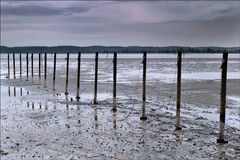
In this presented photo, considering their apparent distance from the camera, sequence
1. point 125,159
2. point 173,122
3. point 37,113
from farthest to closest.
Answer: point 37,113, point 173,122, point 125,159

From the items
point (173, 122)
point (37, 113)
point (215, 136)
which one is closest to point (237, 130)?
point (215, 136)

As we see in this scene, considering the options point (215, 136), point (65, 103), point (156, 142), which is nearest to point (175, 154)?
point (156, 142)

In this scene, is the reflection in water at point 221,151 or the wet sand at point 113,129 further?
the wet sand at point 113,129

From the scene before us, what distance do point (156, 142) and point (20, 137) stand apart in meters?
5.89

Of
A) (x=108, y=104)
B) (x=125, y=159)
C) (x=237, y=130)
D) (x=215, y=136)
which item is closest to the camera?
(x=125, y=159)

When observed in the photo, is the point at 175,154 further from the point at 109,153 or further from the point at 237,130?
the point at 237,130

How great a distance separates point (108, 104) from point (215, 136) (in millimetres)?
11058

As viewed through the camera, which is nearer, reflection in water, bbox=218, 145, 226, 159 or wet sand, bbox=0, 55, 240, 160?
reflection in water, bbox=218, 145, 226, 159

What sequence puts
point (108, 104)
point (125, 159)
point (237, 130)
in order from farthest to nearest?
1. point (108, 104)
2. point (237, 130)
3. point (125, 159)

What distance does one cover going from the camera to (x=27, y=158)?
14008 mm

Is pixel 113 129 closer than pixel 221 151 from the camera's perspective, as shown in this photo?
No

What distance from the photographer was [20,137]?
675 inches

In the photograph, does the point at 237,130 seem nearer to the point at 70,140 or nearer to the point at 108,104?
the point at 70,140

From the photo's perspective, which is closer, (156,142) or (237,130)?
(156,142)
